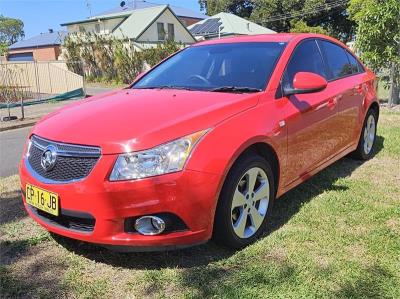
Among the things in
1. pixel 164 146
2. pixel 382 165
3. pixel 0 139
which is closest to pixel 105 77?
pixel 0 139

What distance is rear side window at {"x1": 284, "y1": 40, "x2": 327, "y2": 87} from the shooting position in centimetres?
409

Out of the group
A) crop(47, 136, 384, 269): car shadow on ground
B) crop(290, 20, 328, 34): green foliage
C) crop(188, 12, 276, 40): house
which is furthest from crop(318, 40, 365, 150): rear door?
crop(188, 12, 276, 40): house

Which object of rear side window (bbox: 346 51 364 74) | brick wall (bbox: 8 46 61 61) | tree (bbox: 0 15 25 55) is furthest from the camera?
tree (bbox: 0 15 25 55)

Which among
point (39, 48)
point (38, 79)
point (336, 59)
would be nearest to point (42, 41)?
point (39, 48)

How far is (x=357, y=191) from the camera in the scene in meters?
4.70

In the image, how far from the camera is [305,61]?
444 cm

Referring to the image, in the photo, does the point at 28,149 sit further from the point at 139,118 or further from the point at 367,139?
the point at 367,139

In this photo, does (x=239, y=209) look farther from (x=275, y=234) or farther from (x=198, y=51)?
(x=198, y=51)

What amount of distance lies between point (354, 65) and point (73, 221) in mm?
4030

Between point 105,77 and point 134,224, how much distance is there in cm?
2877

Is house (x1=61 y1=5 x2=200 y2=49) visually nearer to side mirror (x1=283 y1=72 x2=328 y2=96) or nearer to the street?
the street

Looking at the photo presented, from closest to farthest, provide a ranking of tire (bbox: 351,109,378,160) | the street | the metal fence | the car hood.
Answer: the car hood, tire (bbox: 351,109,378,160), the street, the metal fence

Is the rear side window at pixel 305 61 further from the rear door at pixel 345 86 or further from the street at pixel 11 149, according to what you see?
the street at pixel 11 149

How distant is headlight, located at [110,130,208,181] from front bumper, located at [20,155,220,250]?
0.04m
